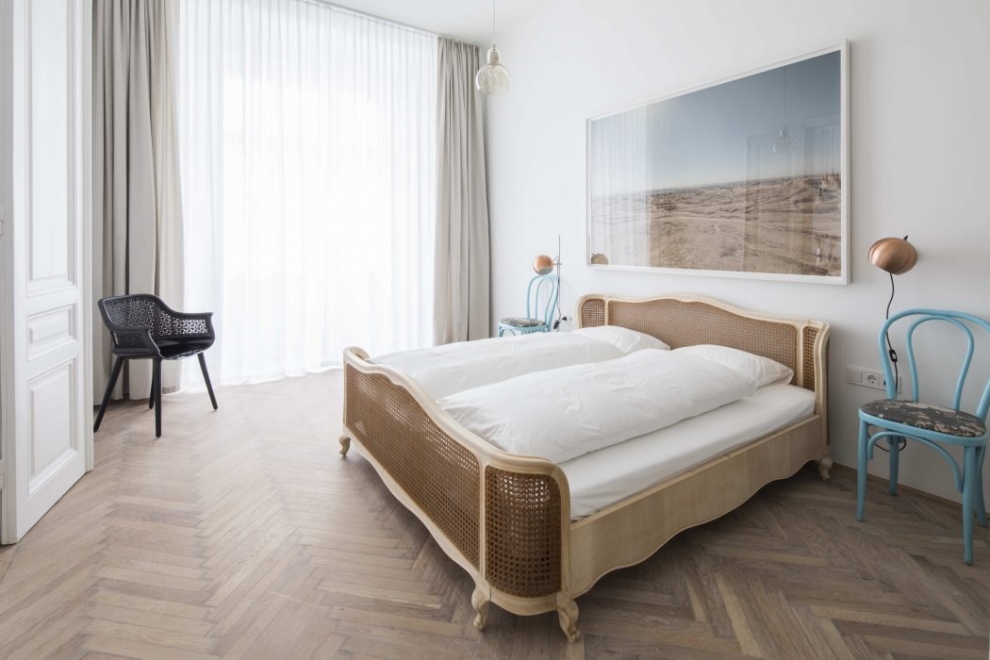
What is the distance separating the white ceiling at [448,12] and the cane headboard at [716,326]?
251cm

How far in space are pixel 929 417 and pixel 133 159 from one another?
15.2 feet

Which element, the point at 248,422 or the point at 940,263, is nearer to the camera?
the point at 940,263

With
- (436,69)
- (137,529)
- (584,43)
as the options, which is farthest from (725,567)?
(436,69)

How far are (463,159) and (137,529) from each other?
13.0 feet

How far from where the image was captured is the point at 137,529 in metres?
2.12

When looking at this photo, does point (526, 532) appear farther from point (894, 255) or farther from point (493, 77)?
point (493, 77)

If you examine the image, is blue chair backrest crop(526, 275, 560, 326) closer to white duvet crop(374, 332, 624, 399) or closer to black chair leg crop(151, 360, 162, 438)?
white duvet crop(374, 332, 624, 399)

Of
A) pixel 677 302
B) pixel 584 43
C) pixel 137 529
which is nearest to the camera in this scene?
pixel 137 529

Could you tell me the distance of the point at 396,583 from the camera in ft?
5.90

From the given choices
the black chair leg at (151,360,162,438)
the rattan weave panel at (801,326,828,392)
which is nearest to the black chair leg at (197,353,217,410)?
the black chair leg at (151,360,162,438)

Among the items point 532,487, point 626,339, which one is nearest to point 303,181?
point 626,339

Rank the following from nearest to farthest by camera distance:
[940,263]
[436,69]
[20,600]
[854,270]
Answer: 1. [20,600]
2. [940,263]
3. [854,270]
4. [436,69]

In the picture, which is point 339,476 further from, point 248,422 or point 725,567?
point 725,567

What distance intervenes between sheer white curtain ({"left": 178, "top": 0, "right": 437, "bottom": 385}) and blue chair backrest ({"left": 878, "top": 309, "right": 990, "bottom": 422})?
3.68 metres
